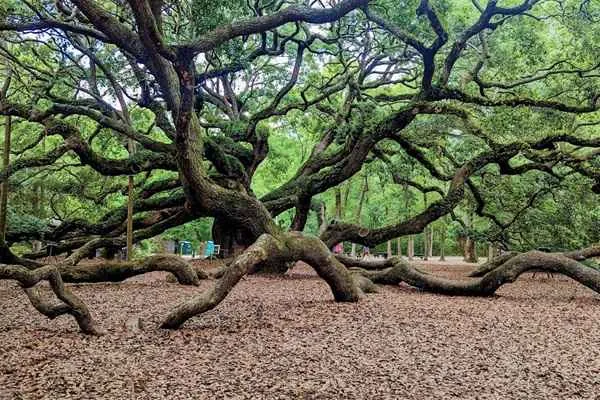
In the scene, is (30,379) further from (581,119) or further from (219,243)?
(581,119)

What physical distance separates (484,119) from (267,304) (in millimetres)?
6330

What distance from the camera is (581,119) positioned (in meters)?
13.6

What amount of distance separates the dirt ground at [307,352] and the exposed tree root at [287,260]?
300 millimetres

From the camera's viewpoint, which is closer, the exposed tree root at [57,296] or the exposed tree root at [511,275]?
the exposed tree root at [57,296]

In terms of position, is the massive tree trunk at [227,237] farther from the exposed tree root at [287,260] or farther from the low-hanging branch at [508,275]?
the exposed tree root at [287,260]

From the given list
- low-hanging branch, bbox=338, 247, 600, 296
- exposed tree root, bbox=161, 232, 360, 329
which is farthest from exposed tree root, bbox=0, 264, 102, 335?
low-hanging branch, bbox=338, 247, 600, 296

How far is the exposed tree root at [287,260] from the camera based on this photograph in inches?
221

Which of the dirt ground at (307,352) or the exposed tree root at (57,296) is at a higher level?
the exposed tree root at (57,296)

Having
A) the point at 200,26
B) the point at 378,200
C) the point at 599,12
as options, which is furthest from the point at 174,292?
the point at 378,200

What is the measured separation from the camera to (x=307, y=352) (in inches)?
180

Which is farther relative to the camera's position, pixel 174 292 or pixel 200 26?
pixel 174 292

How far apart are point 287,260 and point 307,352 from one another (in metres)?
2.67

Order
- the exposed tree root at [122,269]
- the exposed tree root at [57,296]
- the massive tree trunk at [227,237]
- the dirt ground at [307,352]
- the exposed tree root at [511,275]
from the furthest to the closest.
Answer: the massive tree trunk at [227,237]
the exposed tree root at [122,269]
the exposed tree root at [511,275]
the exposed tree root at [57,296]
the dirt ground at [307,352]

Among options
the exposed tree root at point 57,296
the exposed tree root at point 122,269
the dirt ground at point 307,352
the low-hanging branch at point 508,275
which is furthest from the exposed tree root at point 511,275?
the exposed tree root at point 57,296
